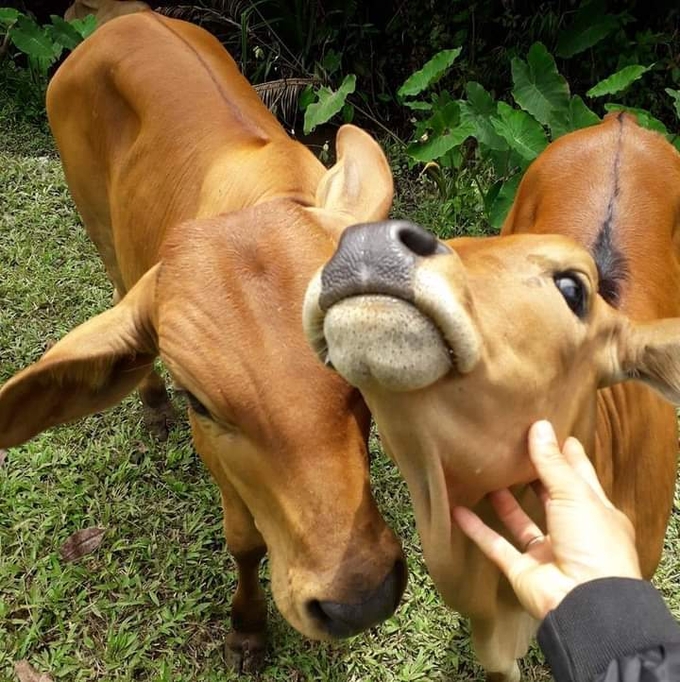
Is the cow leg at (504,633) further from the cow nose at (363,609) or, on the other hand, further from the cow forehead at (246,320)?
the cow forehead at (246,320)

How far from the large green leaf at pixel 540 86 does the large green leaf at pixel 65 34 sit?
11.4ft

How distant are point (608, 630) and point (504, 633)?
92 centimetres

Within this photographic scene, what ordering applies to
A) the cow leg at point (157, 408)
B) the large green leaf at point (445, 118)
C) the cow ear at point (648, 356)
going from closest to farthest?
the cow ear at point (648, 356), the cow leg at point (157, 408), the large green leaf at point (445, 118)

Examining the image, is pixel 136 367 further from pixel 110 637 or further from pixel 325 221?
pixel 110 637

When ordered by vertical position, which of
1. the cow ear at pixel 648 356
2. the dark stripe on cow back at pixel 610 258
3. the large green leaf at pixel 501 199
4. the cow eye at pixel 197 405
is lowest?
the large green leaf at pixel 501 199

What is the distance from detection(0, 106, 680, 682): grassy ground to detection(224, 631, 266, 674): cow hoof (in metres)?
0.06

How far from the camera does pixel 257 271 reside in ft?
6.95

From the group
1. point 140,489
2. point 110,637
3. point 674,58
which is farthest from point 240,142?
point 674,58

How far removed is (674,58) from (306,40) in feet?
9.10

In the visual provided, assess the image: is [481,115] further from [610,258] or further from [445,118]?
[610,258]

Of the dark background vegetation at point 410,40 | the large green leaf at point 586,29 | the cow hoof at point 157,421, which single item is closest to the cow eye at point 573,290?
the cow hoof at point 157,421

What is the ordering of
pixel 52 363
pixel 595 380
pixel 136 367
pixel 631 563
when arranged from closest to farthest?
pixel 631 563
pixel 595 380
pixel 52 363
pixel 136 367

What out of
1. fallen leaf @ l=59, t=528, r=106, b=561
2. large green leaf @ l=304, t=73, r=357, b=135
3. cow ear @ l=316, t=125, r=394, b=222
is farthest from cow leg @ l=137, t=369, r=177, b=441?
large green leaf @ l=304, t=73, r=357, b=135

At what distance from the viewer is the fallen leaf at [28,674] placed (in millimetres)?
3420
